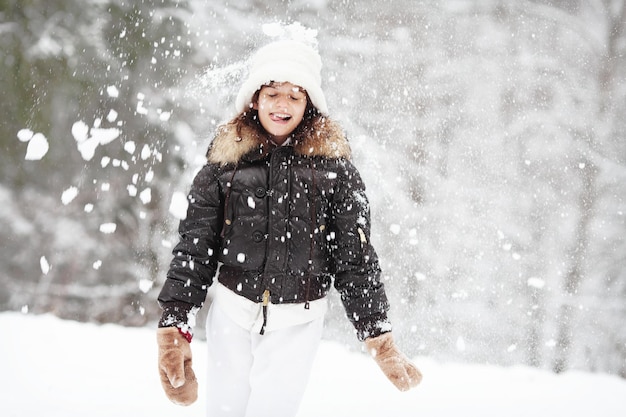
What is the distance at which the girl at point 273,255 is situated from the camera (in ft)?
4.98

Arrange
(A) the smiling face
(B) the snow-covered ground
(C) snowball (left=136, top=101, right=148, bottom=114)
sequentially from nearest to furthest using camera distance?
1. (A) the smiling face
2. (B) the snow-covered ground
3. (C) snowball (left=136, top=101, right=148, bottom=114)

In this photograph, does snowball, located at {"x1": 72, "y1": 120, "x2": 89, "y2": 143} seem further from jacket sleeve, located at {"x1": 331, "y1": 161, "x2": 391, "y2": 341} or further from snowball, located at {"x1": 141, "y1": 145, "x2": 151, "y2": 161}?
jacket sleeve, located at {"x1": 331, "y1": 161, "x2": 391, "y2": 341}

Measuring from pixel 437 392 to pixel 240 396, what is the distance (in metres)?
2.32

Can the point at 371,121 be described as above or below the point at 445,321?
above

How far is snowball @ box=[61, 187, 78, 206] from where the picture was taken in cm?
471

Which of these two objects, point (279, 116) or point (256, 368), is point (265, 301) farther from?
point (279, 116)

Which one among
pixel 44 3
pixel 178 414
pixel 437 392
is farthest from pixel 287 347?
pixel 44 3

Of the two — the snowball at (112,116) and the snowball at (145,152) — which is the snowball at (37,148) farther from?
Result: the snowball at (145,152)


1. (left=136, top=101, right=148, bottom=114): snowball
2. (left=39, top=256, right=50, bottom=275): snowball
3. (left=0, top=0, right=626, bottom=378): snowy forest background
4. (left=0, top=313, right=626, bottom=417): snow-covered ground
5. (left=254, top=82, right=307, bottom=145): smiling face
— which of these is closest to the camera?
(left=254, top=82, right=307, bottom=145): smiling face

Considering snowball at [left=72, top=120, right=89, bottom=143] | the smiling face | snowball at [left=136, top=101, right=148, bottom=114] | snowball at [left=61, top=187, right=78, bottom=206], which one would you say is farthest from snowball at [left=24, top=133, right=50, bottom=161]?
the smiling face

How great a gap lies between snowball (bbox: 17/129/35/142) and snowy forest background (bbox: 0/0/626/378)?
0.02 m

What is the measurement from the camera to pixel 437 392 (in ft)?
11.4

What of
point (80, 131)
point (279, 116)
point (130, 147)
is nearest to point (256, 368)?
point (279, 116)

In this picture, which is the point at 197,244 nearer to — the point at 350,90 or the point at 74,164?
the point at 350,90
